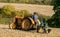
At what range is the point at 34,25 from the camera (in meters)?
16.6

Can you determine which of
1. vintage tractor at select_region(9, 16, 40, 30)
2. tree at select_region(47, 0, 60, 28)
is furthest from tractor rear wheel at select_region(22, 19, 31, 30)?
tree at select_region(47, 0, 60, 28)

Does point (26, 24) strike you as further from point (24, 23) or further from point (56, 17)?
point (56, 17)

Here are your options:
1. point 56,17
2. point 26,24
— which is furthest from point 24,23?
point 56,17

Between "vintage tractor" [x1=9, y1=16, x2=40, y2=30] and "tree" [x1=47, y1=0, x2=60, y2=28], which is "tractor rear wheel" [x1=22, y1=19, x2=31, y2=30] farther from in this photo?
"tree" [x1=47, y1=0, x2=60, y2=28]

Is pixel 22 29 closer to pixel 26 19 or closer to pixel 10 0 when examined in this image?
pixel 26 19

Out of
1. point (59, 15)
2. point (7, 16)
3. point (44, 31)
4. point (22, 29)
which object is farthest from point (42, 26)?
point (7, 16)

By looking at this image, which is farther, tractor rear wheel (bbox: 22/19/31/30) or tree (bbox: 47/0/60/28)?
tree (bbox: 47/0/60/28)

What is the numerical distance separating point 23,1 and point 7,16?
23.9 meters

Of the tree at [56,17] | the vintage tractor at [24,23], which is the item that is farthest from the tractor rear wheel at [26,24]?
the tree at [56,17]

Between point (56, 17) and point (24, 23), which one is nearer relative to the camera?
point (24, 23)

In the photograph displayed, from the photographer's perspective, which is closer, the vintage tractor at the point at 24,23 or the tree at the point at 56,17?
the vintage tractor at the point at 24,23

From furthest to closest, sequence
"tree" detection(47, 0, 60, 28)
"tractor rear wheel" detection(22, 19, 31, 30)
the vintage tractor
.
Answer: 1. "tree" detection(47, 0, 60, 28)
2. "tractor rear wheel" detection(22, 19, 31, 30)
3. the vintage tractor

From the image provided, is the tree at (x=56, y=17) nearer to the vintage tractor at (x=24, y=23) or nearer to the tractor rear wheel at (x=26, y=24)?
the vintage tractor at (x=24, y=23)

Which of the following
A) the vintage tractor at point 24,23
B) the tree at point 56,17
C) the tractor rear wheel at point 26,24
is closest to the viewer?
the vintage tractor at point 24,23
